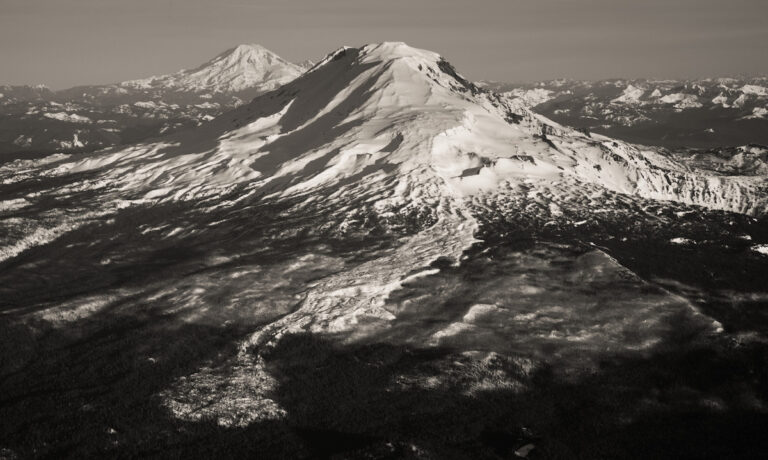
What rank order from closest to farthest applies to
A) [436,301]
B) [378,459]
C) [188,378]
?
[378,459] → [188,378] → [436,301]

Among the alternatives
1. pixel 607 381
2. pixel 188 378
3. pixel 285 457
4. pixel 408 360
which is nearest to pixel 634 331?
pixel 607 381

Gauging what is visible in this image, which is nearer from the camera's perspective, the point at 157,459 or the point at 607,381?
the point at 157,459

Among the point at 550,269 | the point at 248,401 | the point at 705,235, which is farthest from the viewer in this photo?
the point at 705,235

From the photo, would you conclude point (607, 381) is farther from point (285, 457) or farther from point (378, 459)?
point (285, 457)

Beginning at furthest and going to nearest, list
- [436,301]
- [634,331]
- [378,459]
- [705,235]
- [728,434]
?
[705,235], [436,301], [634,331], [728,434], [378,459]

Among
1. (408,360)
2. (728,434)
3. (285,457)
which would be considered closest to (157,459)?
(285,457)

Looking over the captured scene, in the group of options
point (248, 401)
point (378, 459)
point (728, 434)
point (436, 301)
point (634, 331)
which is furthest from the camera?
point (436, 301)

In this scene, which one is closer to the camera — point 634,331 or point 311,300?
point 634,331

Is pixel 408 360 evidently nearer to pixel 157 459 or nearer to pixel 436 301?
pixel 436 301
